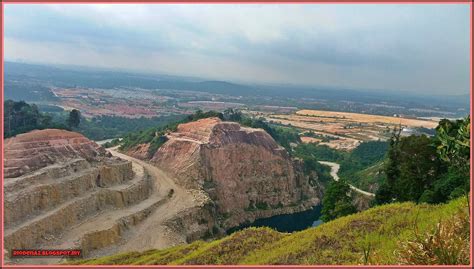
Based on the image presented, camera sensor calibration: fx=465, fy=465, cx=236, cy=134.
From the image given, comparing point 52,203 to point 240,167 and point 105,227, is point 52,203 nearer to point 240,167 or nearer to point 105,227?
point 105,227

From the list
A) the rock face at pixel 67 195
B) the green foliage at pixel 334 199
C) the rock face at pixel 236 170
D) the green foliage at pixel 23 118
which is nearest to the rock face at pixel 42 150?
the rock face at pixel 67 195

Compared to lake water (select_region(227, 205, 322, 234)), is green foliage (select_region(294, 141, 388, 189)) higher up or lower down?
higher up

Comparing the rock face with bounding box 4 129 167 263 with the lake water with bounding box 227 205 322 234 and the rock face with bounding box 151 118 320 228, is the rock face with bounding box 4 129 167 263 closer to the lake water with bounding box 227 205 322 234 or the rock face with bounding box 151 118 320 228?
the rock face with bounding box 151 118 320 228

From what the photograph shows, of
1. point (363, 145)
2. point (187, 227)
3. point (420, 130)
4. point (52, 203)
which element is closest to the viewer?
point (52, 203)

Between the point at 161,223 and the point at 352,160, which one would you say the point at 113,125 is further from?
the point at 161,223

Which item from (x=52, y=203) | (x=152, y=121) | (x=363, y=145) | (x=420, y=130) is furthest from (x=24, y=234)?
(x=420, y=130)

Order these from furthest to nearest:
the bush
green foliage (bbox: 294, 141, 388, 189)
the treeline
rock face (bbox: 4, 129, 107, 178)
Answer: green foliage (bbox: 294, 141, 388, 189) → rock face (bbox: 4, 129, 107, 178) → the treeline → the bush

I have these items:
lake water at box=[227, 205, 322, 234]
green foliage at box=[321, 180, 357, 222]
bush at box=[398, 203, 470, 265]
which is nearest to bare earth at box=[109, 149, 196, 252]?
lake water at box=[227, 205, 322, 234]

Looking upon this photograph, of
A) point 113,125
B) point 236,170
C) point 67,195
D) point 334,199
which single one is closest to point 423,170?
point 334,199
